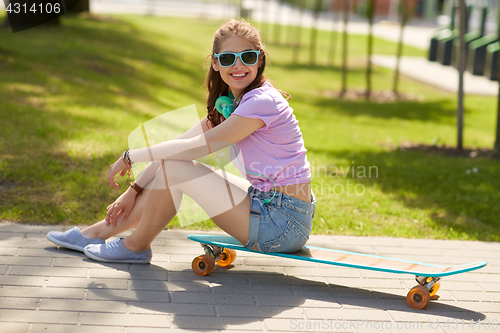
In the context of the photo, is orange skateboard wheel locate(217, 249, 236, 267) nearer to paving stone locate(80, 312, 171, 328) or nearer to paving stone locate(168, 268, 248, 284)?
paving stone locate(168, 268, 248, 284)

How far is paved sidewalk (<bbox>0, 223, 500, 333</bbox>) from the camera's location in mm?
2934

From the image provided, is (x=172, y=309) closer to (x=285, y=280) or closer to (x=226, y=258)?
(x=226, y=258)

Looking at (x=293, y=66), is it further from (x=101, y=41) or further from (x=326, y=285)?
(x=326, y=285)

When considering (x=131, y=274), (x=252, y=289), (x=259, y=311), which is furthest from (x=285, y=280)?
(x=131, y=274)

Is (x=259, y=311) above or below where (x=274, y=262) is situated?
above

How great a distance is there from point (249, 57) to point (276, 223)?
1015 mm

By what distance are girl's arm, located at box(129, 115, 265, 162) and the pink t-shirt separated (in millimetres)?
59

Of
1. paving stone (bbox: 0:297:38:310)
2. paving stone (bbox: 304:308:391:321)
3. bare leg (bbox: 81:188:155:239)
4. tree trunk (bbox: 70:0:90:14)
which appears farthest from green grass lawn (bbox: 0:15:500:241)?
tree trunk (bbox: 70:0:90:14)

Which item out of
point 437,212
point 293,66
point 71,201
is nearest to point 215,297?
Answer: point 71,201

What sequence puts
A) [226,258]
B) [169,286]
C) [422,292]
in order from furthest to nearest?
1. [226,258]
2. [169,286]
3. [422,292]

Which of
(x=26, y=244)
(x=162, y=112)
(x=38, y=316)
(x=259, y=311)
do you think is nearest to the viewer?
(x=38, y=316)

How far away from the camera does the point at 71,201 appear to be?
15.8 ft

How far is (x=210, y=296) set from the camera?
3273mm

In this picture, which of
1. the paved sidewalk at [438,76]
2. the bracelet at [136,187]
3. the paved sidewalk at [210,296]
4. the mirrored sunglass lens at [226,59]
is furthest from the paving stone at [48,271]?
the paved sidewalk at [438,76]
